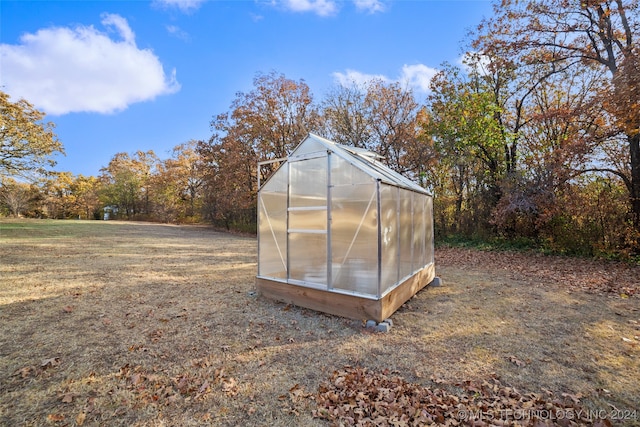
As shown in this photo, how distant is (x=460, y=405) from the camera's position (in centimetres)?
261

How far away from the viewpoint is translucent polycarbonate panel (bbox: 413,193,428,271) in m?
6.03

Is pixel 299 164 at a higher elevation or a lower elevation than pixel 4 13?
lower

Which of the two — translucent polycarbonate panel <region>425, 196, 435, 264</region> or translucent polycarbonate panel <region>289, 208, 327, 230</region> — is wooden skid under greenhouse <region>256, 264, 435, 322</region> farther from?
translucent polycarbonate panel <region>289, 208, 327, 230</region>

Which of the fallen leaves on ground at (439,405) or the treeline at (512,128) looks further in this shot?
the treeline at (512,128)

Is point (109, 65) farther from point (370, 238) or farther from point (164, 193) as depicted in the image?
point (164, 193)

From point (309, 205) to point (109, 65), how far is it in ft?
27.0

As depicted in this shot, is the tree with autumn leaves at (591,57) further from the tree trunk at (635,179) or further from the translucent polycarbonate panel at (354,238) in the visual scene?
the translucent polycarbonate panel at (354,238)

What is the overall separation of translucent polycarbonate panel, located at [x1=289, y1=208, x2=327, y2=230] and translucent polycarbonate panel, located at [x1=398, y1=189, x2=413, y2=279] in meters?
1.46

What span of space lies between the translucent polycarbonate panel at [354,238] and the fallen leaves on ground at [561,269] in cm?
556

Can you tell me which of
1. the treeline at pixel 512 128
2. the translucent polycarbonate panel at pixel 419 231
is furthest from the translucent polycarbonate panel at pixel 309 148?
the translucent polycarbonate panel at pixel 419 231

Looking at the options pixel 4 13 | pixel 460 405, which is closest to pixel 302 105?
pixel 4 13

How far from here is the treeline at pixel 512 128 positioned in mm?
8812

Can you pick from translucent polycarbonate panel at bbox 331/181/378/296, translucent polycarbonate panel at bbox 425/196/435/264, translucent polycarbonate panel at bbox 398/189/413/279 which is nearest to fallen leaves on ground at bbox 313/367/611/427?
translucent polycarbonate panel at bbox 331/181/378/296

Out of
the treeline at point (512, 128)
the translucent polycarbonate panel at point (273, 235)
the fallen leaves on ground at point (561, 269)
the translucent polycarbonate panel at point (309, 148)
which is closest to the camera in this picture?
the translucent polycarbonate panel at point (309, 148)
